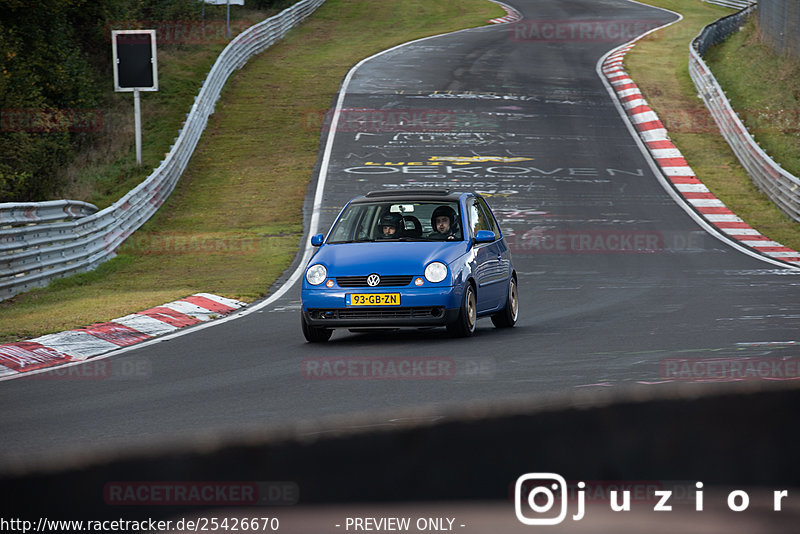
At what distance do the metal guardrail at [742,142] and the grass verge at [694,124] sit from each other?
25 centimetres

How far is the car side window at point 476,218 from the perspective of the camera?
1274cm

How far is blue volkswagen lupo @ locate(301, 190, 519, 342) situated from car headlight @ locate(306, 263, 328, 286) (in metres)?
0.01

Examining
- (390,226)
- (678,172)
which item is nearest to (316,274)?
(390,226)

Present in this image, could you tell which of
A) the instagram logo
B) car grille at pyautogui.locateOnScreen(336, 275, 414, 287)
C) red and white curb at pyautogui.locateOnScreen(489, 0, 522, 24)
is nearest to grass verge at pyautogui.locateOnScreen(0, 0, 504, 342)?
car grille at pyautogui.locateOnScreen(336, 275, 414, 287)

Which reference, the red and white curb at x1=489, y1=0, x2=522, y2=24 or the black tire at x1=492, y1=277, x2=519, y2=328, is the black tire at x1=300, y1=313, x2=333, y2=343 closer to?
the black tire at x1=492, y1=277, x2=519, y2=328

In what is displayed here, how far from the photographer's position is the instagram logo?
3.61 metres

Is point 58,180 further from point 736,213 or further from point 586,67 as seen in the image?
point 586,67

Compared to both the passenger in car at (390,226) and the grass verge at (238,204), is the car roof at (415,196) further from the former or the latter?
the grass verge at (238,204)

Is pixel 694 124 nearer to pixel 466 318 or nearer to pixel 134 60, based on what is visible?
pixel 134 60

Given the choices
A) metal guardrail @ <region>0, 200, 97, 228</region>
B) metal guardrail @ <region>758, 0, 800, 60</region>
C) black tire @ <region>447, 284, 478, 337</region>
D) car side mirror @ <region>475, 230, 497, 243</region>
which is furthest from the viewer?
metal guardrail @ <region>758, 0, 800, 60</region>

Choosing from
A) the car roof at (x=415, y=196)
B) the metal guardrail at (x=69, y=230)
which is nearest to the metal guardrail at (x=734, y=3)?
the metal guardrail at (x=69, y=230)

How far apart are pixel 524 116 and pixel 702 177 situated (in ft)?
28.5

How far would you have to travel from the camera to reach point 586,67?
46.8 meters

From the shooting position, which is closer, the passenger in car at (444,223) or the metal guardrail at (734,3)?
the passenger in car at (444,223)
